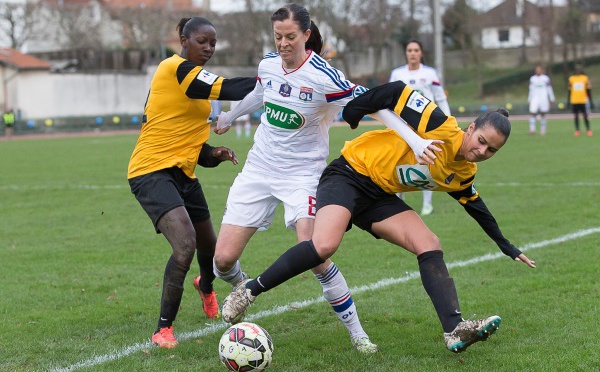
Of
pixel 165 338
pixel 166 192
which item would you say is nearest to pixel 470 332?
pixel 165 338

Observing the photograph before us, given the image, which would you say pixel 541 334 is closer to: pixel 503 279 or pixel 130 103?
pixel 503 279

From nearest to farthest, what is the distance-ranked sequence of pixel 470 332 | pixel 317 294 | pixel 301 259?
pixel 470 332, pixel 301 259, pixel 317 294

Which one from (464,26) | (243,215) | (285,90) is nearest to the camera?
(285,90)

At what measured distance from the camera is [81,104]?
5150 centimetres

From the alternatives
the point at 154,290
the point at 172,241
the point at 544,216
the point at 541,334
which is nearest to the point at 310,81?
the point at 172,241

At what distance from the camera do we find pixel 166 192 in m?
5.63

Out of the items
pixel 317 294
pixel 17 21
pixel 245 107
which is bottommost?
pixel 317 294

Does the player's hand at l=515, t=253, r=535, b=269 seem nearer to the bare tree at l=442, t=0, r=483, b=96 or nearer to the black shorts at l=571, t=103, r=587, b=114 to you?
the black shorts at l=571, t=103, r=587, b=114

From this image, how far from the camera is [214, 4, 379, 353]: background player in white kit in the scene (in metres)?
5.33

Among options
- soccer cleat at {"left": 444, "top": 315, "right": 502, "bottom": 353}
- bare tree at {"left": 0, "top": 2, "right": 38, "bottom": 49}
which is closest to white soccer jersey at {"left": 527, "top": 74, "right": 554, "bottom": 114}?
soccer cleat at {"left": 444, "top": 315, "right": 502, "bottom": 353}

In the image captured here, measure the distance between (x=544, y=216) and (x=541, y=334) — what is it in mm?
5162

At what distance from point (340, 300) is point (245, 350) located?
865 mm

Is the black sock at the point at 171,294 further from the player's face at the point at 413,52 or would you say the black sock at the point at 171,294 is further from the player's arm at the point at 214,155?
the player's face at the point at 413,52

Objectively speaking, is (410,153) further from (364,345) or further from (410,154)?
(364,345)
